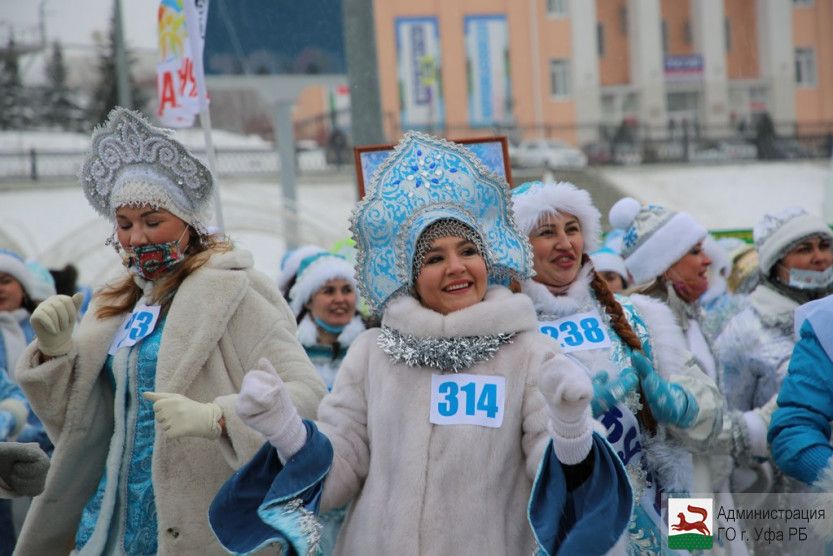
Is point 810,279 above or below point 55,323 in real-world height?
below

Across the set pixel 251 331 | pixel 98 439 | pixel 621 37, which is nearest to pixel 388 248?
pixel 251 331

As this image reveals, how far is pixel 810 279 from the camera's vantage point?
5805 millimetres

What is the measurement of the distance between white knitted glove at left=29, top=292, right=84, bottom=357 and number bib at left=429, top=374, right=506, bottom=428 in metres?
1.31

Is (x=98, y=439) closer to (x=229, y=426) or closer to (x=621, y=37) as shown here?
(x=229, y=426)

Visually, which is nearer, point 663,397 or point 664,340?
point 663,397

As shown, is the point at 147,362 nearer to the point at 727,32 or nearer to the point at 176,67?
the point at 176,67

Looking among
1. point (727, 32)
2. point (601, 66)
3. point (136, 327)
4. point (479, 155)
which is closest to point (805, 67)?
point (727, 32)

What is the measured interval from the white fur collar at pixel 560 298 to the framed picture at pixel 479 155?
0.51 m

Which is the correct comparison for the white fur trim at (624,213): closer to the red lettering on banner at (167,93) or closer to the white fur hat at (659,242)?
the white fur hat at (659,242)

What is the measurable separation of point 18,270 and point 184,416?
13.3 ft

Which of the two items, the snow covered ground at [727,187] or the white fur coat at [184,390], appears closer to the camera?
the white fur coat at [184,390]

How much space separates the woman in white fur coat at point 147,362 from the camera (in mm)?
3900

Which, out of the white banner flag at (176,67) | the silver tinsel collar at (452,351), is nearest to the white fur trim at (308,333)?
the white banner flag at (176,67)

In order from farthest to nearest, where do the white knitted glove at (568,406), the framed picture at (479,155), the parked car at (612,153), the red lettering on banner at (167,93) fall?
the parked car at (612,153) → the red lettering on banner at (167,93) → the framed picture at (479,155) → the white knitted glove at (568,406)
